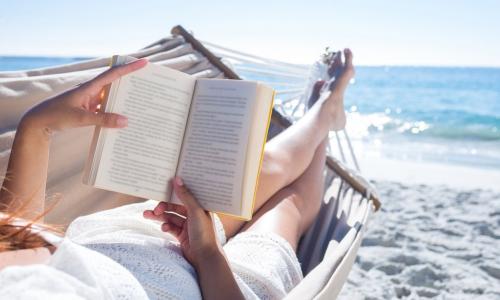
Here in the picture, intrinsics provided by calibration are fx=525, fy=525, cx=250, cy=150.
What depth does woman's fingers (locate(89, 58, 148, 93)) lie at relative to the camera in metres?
0.79

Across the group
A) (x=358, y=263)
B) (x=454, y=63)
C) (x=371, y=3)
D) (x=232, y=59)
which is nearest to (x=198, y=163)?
(x=358, y=263)

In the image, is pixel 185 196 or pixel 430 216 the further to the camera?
pixel 430 216

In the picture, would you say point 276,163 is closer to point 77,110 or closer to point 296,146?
point 296,146

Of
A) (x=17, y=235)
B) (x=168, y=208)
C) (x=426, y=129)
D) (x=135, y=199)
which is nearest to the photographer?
(x=17, y=235)

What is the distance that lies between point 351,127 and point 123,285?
268 inches

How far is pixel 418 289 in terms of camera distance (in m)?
1.85

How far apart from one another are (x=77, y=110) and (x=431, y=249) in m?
1.88

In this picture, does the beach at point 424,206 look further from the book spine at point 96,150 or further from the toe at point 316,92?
the toe at point 316,92

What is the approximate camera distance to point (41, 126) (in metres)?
0.82

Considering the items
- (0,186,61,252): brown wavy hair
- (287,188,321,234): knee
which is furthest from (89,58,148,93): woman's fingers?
(287,188,321,234): knee

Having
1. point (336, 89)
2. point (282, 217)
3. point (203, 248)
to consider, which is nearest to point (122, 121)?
point (203, 248)

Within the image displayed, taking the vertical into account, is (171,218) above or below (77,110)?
below

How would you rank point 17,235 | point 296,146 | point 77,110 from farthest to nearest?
point 296,146 → point 77,110 → point 17,235

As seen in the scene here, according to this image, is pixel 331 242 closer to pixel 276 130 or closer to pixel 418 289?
pixel 418 289
